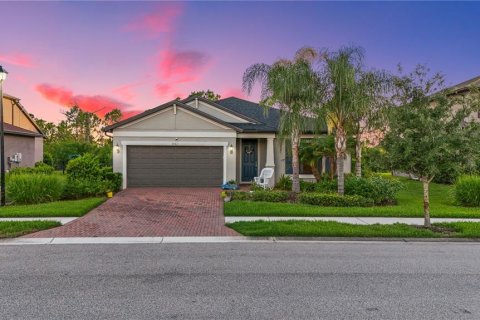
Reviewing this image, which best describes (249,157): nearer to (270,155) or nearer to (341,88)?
(270,155)

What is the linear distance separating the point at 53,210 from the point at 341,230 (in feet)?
31.2

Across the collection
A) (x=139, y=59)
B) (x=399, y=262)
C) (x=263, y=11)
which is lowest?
(x=399, y=262)

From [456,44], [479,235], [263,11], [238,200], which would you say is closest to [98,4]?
[263,11]

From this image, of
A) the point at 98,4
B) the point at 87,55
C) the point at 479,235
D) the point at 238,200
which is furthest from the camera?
the point at 87,55

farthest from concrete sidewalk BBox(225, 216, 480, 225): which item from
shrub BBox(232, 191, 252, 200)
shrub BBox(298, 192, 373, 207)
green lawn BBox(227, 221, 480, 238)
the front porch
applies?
the front porch

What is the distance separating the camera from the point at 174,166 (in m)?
17.5

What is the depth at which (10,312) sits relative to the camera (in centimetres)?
411

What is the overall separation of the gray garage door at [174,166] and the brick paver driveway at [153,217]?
68.2 inches

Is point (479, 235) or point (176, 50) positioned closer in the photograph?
point (479, 235)

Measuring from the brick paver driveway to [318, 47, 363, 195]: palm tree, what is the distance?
5.73m

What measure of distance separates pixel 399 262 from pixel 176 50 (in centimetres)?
1813

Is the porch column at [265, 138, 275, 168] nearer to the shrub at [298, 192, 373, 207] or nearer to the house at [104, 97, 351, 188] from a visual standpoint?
the house at [104, 97, 351, 188]

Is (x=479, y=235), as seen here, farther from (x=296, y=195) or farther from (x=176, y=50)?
(x=176, y=50)

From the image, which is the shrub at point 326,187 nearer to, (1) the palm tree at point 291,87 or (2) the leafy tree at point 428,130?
(1) the palm tree at point 291,87
